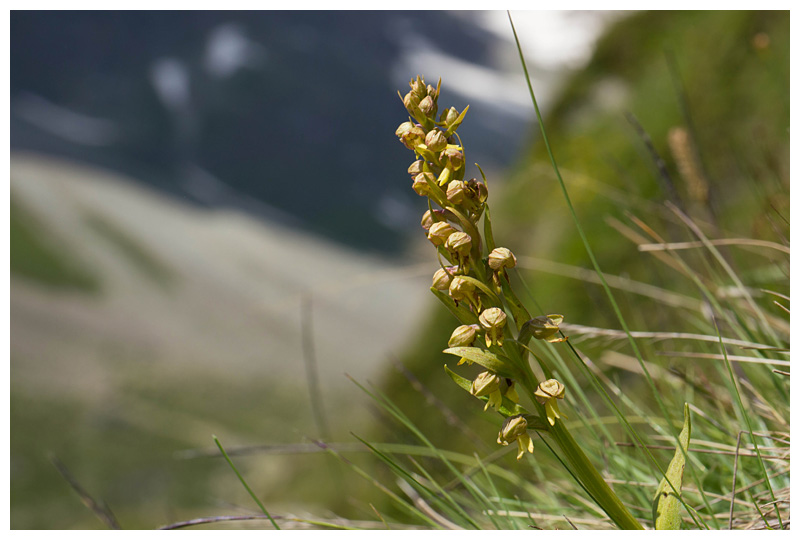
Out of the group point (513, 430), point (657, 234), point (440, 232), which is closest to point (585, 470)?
point (513, 430)

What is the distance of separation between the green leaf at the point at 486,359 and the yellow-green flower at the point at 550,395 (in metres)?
0.02

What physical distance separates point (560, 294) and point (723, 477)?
Result: 1261 mm

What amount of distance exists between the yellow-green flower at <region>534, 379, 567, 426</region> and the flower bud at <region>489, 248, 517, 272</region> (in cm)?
7

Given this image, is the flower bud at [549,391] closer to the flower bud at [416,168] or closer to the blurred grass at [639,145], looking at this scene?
the flower bud at [416,168]

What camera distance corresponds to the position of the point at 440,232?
0.28 m

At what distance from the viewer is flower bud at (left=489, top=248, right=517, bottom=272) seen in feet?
0.89

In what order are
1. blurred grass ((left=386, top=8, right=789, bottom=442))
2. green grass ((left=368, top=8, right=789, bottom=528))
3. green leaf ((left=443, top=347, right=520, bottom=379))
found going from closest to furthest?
green leaf ((left=443, top=347, right=520, bottom=379)), green grass ((left=368, top=8, right=789, bottom=528)), blurred grass ((left=386, top=8, right=789, bottom=442))

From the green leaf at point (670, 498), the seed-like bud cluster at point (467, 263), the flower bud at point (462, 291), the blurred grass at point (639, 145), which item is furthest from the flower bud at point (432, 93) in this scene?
the blurred grass at point (639, 145)

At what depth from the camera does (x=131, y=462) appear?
4051mm

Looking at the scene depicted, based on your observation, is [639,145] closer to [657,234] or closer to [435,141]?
[657,234]

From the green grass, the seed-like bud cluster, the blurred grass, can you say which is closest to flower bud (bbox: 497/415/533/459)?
the seed-like bud cluster

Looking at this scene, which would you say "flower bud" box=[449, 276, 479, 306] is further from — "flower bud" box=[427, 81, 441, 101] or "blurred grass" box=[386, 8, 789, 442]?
"blurred grass" box=[386, 8, 789, 442]

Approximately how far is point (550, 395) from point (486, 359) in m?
0.04
